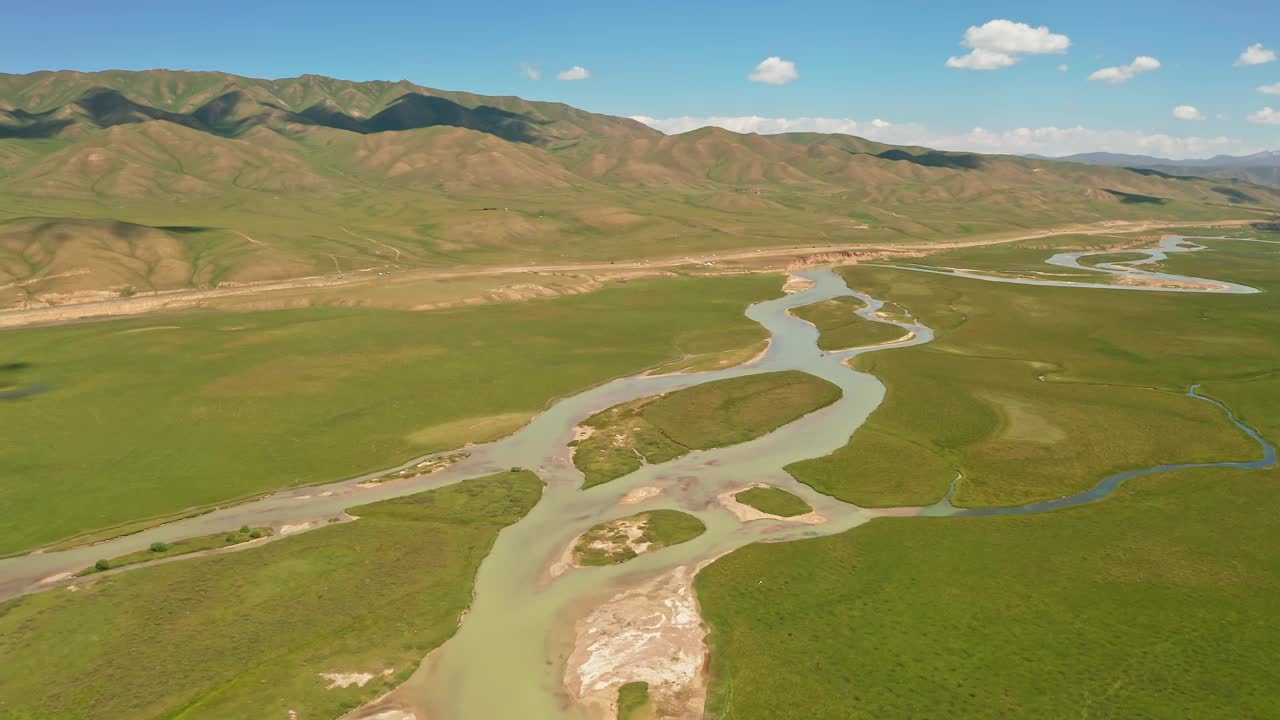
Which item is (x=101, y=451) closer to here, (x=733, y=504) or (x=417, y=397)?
(x=417, y=397)

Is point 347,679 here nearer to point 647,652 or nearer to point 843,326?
point 647,652

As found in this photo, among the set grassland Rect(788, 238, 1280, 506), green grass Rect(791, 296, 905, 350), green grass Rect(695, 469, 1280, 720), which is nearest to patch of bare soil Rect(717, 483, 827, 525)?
green grass Rect(695, 469, 1280, 720)

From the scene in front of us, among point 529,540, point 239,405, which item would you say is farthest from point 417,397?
point 529,540

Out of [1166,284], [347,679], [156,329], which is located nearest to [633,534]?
[347,679]

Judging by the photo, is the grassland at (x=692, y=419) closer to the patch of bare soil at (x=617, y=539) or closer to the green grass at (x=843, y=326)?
the patch of bare soil at (x=617, y=539)

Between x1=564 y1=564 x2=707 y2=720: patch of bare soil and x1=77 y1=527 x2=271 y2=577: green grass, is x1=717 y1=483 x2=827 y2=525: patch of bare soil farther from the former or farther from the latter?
x1=77 y1=527 x2=271 y2=577: green grass
